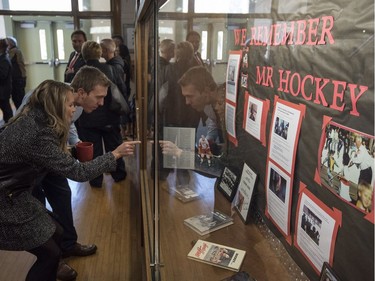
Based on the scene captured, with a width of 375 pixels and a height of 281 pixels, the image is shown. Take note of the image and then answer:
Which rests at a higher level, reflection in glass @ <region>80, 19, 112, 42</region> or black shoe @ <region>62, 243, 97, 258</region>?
reflection in glass @ <region>80, 19, 112, 42</region>

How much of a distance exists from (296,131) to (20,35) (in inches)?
336

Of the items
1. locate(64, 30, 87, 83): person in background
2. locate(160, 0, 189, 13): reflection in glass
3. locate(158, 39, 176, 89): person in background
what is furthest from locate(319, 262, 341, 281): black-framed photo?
locate(64, 30, 87, 83): person in background

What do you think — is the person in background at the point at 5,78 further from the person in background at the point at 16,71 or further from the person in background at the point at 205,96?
the person in background at the point at 205,96

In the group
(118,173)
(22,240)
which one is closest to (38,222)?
(22,240)

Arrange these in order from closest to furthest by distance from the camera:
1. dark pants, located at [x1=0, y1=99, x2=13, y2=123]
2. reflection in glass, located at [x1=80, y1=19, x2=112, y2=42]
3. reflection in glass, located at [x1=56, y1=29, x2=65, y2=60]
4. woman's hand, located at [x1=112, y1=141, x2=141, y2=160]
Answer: woman's hand, located at [x1=112, y1=141, x2=141, y2=160] < dark pants, located at [x1=0, y1=99, x2=13, y2=123] < reflection in glass, located at [x1=80, y1=19, x2=112, y2=42] < reflection in glass, located at [x1=56, y1=29, x2=65, y2=60]

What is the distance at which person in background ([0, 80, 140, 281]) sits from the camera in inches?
64.3

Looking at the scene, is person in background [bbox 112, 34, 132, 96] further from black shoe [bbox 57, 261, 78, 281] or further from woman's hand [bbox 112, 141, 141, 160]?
woman's hand [bbox 112, 141, 141, 160]

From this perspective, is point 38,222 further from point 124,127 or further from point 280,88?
point 124,127

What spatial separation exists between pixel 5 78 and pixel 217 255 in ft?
18.2

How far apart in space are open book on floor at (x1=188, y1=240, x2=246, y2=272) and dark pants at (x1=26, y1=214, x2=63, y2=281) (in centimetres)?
99

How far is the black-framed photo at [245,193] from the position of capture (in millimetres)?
973

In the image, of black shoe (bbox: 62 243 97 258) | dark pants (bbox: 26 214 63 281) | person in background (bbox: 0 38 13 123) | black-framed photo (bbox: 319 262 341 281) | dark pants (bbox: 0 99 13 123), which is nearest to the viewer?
black-framed photo (bbox: 319 262 341 281)

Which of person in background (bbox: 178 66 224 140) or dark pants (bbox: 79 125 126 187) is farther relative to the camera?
dark pants (bbox: 79 125 126 187)

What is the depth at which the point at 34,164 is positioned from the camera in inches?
66.5
